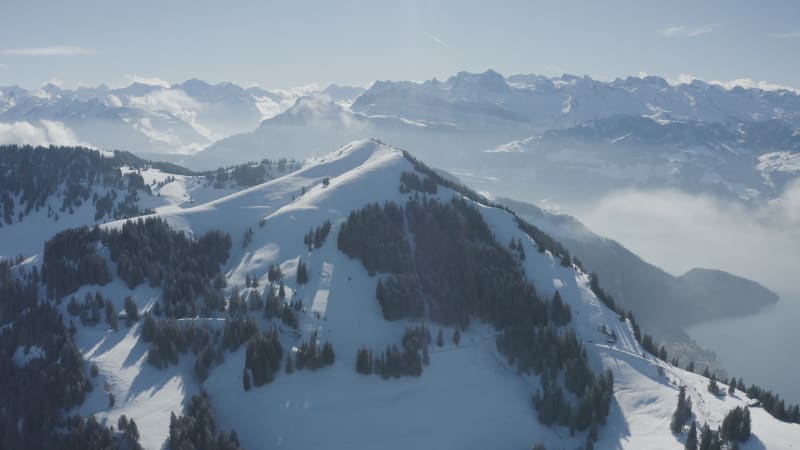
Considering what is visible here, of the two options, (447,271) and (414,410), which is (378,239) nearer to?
(447,271)

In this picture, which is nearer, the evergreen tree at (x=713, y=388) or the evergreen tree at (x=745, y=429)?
the evergreen tree at (x=745, y=429)

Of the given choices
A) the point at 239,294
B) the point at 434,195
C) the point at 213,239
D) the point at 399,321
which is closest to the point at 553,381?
the point at 399,321

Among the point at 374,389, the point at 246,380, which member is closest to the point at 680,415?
the point at 374,389

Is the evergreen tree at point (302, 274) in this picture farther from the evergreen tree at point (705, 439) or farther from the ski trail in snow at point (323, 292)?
the evergreen tree at point (705, 439)

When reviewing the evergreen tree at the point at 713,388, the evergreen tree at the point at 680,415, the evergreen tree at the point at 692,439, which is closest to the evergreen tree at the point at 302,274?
the evergreen tree at the point at 680,415

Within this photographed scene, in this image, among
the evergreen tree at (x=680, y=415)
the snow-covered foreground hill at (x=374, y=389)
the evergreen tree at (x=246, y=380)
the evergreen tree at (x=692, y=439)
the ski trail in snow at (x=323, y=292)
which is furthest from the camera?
the ski trail in snow at (x=323, y=292)

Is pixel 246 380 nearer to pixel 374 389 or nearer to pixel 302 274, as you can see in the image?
pixel 374 389

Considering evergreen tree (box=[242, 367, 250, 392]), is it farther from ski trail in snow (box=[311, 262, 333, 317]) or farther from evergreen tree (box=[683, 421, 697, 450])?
evergreen tree (box=[683, 421, 697, 450])

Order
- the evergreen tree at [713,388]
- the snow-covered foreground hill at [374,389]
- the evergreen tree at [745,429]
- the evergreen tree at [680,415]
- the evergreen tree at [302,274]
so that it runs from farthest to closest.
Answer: the evergreen tree at [302,274] < the evergreen tree at [713,388] < the snow-covered foreground hill at [374,389] < the evergreen tree at [680,415] < the evergreen tree at [745,429]

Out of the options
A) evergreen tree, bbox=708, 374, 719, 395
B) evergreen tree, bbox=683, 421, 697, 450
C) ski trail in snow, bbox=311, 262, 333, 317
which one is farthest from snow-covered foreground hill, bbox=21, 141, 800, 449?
evergreen tree, bbox=683, 421, 697, 450
